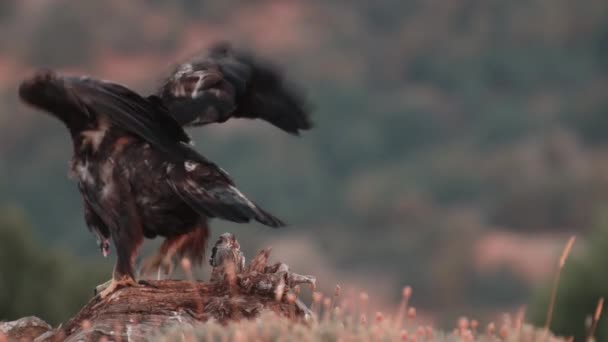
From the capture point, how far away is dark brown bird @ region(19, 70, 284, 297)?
9.33 m

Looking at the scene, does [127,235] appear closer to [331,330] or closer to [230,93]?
[230,93]

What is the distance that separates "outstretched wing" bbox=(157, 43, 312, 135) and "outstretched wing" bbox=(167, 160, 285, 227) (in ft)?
1.09

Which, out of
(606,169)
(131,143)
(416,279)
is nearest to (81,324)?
(131,143)

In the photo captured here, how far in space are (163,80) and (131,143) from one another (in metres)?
0.52

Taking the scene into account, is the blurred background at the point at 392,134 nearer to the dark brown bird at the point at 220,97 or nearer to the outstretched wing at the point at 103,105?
the dark brown bird at the point at 220,97

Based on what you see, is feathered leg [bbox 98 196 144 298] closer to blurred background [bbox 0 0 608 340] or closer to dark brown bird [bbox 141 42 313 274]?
dark brown bird [bbox 141 42 313 274]

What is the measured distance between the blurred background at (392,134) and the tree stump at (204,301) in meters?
61.6

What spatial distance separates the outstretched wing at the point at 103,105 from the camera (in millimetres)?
9406

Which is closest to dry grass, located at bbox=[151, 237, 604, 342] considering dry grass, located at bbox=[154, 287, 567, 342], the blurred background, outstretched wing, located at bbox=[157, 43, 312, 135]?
dry grass, located at bbox=[154, 287, 567, 342]

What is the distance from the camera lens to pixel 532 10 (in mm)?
154125

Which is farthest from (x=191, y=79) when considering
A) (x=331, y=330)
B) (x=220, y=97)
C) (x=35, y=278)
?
(x=35, y=278)

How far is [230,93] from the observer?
940 centimetres

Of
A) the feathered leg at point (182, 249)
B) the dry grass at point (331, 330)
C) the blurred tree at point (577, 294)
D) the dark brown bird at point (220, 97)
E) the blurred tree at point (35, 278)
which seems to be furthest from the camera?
the blurred tree at point (577, 294)

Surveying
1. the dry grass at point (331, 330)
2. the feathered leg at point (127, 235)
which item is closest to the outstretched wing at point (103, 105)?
the feathered leg at point (127, 235)
